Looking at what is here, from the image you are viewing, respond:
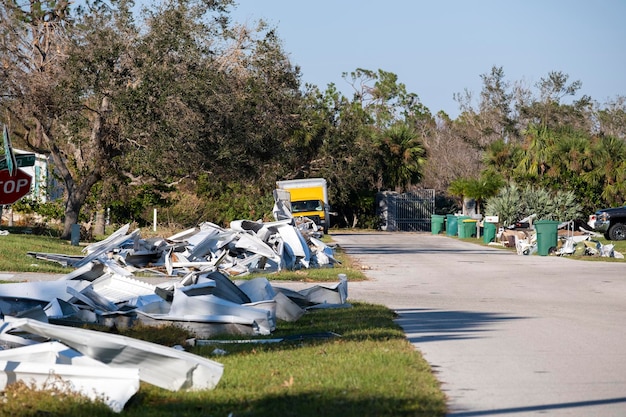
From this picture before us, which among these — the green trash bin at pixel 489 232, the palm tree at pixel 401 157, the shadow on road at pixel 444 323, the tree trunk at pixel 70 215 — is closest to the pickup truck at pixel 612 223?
the green trash bin at pixel 489 232

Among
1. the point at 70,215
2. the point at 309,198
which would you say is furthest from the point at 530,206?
the point at 70,215

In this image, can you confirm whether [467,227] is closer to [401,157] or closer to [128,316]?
[401,157]

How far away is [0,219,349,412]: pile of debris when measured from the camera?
283 inches

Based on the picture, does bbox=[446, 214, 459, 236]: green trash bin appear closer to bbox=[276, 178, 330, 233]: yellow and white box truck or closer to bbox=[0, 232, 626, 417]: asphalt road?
bbox=[276, 178, 330, 233]: yellow and white box truck

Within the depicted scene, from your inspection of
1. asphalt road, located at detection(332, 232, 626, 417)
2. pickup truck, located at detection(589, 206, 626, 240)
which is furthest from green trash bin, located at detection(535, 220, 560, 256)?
pickup truck, located at detection(589, 206, 626, 240)

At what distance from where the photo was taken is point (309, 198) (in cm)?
5106

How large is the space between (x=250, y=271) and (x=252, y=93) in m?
16.0

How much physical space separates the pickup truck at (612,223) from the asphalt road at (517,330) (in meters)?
13.8

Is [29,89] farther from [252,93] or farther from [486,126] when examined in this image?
[486,126]

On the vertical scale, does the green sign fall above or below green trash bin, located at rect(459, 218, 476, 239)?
above

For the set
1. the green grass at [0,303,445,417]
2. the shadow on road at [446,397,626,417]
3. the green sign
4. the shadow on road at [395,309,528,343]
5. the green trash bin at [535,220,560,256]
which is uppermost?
the green sign

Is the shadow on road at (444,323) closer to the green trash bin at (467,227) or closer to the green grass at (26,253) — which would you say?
the green grass at (26,253)

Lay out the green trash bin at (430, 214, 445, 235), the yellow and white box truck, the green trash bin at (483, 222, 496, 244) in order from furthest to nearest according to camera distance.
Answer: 1. the green trash bin at (430, 214, 445, 235)
2. the yellow and white box truck
3. the green trash bin at (483, 222, 496, 244)

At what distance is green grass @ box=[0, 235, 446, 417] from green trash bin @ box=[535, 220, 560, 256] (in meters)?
20.7
